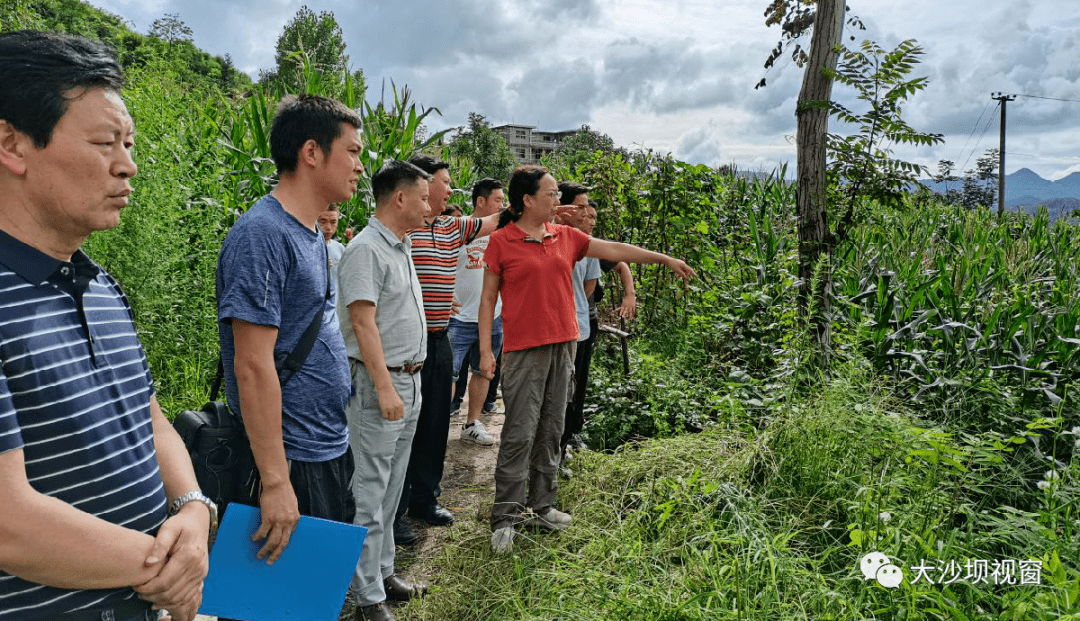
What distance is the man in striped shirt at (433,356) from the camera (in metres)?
3.85

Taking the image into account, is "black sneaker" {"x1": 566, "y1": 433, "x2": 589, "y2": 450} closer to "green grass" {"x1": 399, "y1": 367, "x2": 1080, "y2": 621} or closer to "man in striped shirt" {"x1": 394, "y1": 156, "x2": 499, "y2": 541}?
"green grass" {"x1": 399, "y1": 367, "x2": 1080, "y2": 621}

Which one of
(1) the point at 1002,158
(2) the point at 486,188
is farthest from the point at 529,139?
(2) the point at 486,188

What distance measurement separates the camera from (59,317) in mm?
1116

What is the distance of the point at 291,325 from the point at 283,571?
666 mm

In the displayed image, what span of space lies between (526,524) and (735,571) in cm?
148

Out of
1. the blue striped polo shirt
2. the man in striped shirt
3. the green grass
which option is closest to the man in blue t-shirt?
the blue striped polo shirt

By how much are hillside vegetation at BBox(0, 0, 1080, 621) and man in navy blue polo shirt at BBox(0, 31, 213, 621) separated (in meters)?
1.55

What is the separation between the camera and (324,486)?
2184 millimetres

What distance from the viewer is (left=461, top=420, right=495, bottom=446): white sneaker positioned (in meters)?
5.23

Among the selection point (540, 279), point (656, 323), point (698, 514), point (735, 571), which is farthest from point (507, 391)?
point (656, 323)

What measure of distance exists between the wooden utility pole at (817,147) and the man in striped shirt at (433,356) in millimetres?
2289

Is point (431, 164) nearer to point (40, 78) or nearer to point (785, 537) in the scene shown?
point (785, 537)

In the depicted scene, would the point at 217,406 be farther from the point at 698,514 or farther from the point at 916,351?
the point at 916,351

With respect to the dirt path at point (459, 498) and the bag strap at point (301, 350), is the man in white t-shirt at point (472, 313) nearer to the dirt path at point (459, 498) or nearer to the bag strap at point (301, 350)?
the dirt path at point (459, 498)
